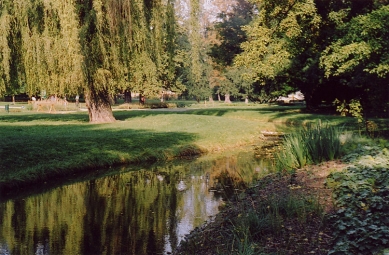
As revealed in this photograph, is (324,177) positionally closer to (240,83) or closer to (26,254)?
(26,254)

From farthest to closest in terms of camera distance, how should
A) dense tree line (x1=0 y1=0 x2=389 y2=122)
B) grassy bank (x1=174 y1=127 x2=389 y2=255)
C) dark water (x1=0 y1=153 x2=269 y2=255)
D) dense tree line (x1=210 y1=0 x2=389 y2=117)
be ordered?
1. dense tree line (x1=0 y1=0 x2=389 y2=122)
2. dense tree line (x1=210 y1=0 x2=389 y2=117)
3. dark water (x1=0 y1=153 x2=269 y2=255)
4. grassy bank (x1=174 y1=127 x2=389 y2=255)

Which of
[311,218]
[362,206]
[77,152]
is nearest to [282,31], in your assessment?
[77,152]

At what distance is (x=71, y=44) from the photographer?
1783 centimetres

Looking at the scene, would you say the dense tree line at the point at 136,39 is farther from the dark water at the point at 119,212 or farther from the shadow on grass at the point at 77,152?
the dark water at the point at 119,212

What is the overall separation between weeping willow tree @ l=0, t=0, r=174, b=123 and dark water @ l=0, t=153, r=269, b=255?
7233mm

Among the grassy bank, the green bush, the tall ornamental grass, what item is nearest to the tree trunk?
the tall ornamental grass

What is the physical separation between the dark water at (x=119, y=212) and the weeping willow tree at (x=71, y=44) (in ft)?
23.7

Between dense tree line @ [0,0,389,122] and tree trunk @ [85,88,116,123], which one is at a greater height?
dense tree line @ [0,0,389,122]

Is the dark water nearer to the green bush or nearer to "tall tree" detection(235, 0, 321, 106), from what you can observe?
the green bush

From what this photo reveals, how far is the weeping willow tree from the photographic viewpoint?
18219 mm

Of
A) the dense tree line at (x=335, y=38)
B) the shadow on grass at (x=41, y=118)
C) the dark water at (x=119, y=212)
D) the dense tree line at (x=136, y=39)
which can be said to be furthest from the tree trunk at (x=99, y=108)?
the dark water at (x=119, y=212)

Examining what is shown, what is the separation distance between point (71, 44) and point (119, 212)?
36.4ft

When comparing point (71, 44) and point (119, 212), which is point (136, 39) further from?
point (119, 212)

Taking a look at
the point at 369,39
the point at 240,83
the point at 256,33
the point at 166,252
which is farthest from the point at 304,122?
the point at 240,83
